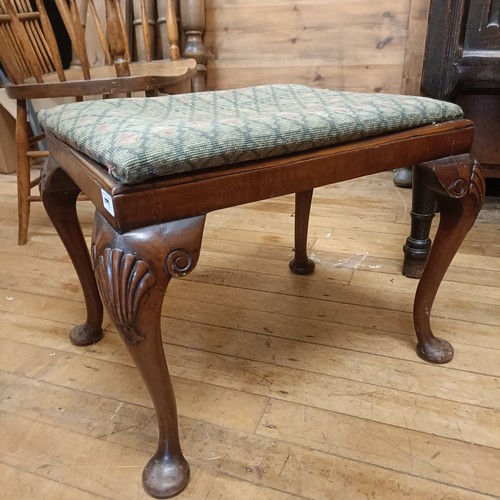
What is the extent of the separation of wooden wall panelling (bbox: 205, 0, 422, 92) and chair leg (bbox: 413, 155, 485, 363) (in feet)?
4.16

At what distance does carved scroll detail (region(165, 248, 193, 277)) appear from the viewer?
50cm

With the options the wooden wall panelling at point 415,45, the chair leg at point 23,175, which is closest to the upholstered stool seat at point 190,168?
the chair leg at point 23,175

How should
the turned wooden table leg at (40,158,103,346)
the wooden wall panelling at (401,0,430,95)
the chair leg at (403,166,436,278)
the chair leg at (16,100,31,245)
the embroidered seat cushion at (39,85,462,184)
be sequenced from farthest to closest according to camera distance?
1. the wooden wall panelling at (401,0,430,95)
2. the chair leg at (16,100,31,245)
3. the chair leg at (403,166,436,278)
4. the turned wooden table leg at (40,158,103,346)
5. the embroidered seat cushion at (39,85,462,184)

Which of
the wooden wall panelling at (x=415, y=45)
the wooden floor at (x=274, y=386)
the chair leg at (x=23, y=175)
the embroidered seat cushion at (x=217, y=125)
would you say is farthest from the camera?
the wooden wall panelling at (x=415, y=45)

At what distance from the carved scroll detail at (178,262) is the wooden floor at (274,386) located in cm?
35

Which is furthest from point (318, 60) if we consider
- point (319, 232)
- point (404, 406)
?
point (404, 406)

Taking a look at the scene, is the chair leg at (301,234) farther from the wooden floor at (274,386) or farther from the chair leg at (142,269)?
the chair leg at (142,269)

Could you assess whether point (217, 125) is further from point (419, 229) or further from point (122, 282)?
point (419, 229)

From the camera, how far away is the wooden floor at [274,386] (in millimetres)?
659

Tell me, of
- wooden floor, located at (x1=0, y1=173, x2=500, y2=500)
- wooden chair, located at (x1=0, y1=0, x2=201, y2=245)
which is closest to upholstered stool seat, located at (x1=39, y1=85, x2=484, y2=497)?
wooden floor, located at (x1=0, y1=173, x2=500, y2=500)

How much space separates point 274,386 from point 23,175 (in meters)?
1.13

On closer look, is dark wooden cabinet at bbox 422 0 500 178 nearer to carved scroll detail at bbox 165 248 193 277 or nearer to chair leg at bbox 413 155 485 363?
chair leg at bbox 413 155 485 363

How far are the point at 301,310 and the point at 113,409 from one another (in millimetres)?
462

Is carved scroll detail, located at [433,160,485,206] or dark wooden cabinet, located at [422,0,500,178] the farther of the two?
dark wooden cabinet, located at [422,0,500,178]
